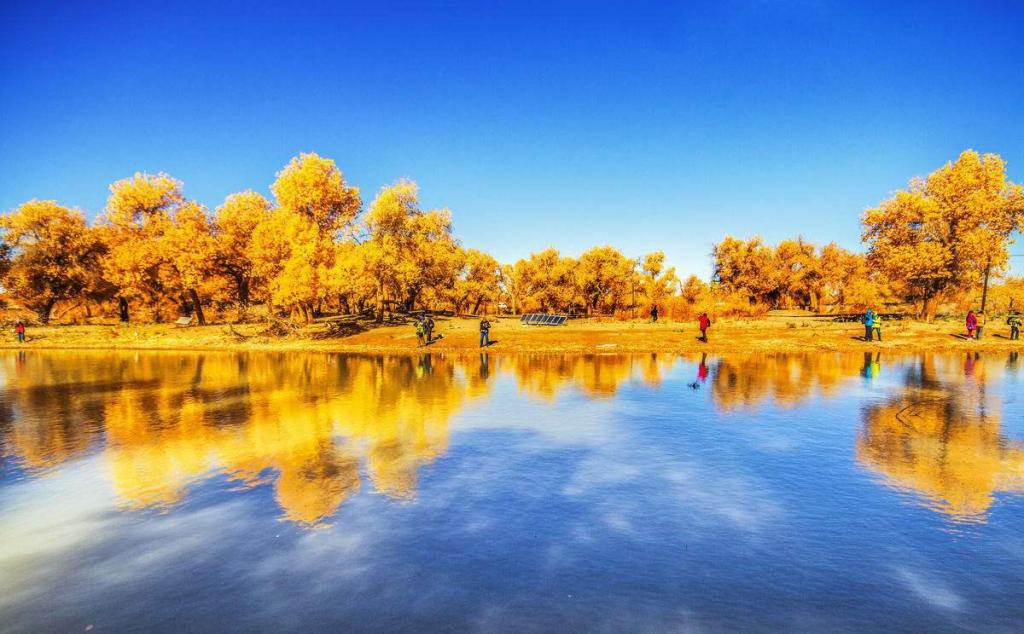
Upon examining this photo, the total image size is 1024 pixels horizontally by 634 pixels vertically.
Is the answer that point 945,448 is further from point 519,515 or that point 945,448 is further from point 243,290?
point 243,290

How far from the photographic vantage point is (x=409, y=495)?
9477 millimetres

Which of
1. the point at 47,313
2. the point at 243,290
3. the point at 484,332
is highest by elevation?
the point at 243,290

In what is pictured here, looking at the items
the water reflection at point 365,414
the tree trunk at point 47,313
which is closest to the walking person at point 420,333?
the water reflection at point 365,414

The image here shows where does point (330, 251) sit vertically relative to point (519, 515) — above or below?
above

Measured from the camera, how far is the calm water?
6137mm

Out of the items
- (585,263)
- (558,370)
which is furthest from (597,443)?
(585,263)

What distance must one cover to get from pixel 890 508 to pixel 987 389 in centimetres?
1570

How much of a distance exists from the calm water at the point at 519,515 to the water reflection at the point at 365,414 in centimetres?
11

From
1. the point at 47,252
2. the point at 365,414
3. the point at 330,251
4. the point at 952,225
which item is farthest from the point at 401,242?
the point at 952,225

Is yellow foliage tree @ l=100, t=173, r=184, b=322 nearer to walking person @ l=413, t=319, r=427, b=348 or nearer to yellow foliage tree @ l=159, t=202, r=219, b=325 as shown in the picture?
yellow foliage tree @ l=159, t=202, r=219, b=325

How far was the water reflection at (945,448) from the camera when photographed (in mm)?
9367

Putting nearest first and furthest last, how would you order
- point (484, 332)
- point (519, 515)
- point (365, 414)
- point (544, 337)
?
point (519, 515) < point (365, 414) < point (484, 332) < point (544, 337)

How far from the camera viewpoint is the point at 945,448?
39.1 feet

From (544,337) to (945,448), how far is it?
30568 millimetres
